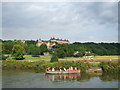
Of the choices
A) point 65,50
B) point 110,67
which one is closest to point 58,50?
point 65,50

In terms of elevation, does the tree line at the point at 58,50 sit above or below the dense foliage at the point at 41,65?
above

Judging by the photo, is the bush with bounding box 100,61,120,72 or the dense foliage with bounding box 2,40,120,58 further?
the dense foliage with bounding box 2,40,120,58

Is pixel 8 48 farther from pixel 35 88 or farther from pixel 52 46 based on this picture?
pixel 35 88

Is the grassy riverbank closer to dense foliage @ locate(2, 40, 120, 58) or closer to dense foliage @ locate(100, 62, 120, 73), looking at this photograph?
dense foliage @ locate(100, 62, 120, 73)

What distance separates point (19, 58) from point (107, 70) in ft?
91.2

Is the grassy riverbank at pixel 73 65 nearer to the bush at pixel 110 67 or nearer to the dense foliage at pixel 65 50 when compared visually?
the bush at pixel 110 67

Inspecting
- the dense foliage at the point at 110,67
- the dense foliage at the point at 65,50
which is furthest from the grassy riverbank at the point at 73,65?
the dense foliage at the point at 65,50

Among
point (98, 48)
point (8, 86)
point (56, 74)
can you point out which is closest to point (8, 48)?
point (98, 48)

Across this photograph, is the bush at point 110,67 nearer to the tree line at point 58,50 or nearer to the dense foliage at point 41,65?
the dense foliage at point 41,65

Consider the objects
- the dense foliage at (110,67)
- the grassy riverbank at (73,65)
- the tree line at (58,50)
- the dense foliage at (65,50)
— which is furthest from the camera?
the dense foliage at (65,50)

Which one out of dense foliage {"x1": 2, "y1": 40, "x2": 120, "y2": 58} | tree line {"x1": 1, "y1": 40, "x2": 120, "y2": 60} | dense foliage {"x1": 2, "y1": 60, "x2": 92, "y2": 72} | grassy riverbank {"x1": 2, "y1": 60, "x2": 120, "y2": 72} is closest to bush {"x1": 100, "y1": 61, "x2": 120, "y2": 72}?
grassy riverbank {"x1": 2, "y1": 60, "x2": 120, "y2": 72}

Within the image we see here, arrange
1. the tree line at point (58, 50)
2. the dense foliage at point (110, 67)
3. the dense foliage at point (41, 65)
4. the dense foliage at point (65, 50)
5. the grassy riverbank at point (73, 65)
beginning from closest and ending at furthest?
1. the dense foliage at point (110, 67)
2. the grassy riverbank at point (73, 65)
3. the dense foliage at point (41, 65)
4. the tree line at point (58, 50)
5. the dense foliage at point (65, 50)

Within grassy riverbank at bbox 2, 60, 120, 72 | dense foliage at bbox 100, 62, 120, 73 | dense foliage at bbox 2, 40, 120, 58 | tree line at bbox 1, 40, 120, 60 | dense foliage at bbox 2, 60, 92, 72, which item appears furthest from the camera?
dense foliage at bbox 2, 40, 120, 58

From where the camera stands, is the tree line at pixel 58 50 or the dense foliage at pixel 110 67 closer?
the dense foliage at pixel 110 67
